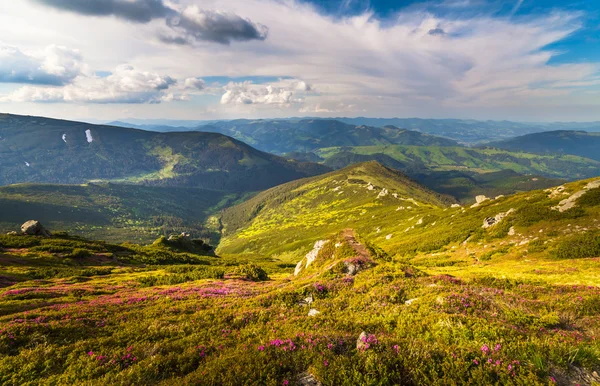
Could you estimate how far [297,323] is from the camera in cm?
1686

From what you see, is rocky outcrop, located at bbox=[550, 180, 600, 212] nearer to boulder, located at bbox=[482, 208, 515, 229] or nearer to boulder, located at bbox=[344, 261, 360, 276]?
boulder, located at bbox=[482, 208, 515, 229]

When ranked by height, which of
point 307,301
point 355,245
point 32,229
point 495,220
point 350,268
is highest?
point 307,301

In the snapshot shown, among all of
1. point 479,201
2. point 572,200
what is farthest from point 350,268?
point 479,201

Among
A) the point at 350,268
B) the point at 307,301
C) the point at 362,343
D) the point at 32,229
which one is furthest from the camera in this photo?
the point at 32,229

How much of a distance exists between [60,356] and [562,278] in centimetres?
4598

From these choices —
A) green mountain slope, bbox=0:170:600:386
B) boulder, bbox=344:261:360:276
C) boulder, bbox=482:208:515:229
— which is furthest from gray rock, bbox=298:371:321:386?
boulder, bbox=482:208:515:229

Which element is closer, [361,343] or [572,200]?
[361,343]

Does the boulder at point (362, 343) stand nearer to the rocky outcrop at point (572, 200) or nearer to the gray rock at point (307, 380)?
the gray rock at point (307, 380)

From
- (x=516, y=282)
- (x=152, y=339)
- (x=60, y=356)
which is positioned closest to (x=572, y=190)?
(x=516, y=282)

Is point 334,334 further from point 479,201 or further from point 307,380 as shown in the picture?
point 479,201

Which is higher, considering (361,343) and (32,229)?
(361,343)

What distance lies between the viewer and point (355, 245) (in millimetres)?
39125

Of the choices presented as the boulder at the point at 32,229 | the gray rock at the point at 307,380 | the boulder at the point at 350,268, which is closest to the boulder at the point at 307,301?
the boulder at the point at 350,268

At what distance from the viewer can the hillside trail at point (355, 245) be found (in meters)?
35.0
